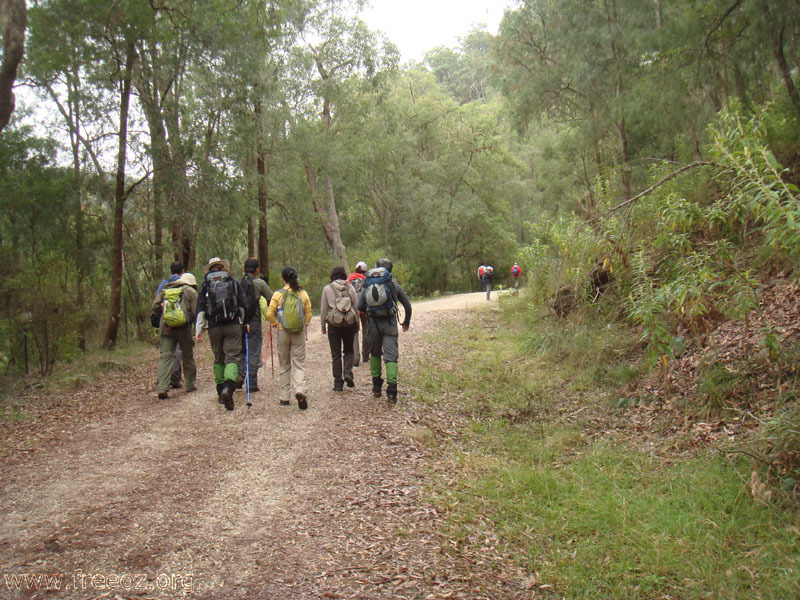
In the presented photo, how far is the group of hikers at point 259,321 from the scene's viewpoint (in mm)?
8234

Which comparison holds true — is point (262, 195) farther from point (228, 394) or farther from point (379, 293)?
point (228, 394)

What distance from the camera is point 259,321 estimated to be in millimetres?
9273

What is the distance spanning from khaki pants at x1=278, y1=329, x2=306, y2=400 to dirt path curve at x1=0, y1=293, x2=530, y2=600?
1.09 ft

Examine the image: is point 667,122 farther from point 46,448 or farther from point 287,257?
point 287,257

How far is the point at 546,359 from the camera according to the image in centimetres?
1163

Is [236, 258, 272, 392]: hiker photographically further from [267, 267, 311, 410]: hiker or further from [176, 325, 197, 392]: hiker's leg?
[176, 325, 197, 392]: hiker's leg

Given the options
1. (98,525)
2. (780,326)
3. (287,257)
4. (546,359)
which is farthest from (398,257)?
(98,525)

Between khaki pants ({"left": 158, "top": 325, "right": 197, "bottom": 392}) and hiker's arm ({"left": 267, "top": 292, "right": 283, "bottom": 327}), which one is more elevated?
hiker's arm ({"left": 267, "top": 292, "right": 283, "bottom": 327})

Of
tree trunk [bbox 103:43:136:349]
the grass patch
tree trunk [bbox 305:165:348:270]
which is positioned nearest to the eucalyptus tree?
tree trunk [bbox 305:165:348:270]

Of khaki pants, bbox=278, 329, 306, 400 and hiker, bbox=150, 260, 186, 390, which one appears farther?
hiker, bbox=150, 260, 186, 390

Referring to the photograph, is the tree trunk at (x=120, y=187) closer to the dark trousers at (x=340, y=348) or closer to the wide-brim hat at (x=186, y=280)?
the wide-brim hat at (x=186, y=280)

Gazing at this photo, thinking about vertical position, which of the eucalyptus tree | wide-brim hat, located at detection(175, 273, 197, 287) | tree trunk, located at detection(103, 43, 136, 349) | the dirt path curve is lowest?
the dirt path curve

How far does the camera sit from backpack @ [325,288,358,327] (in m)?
8.70

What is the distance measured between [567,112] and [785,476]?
18851mm
